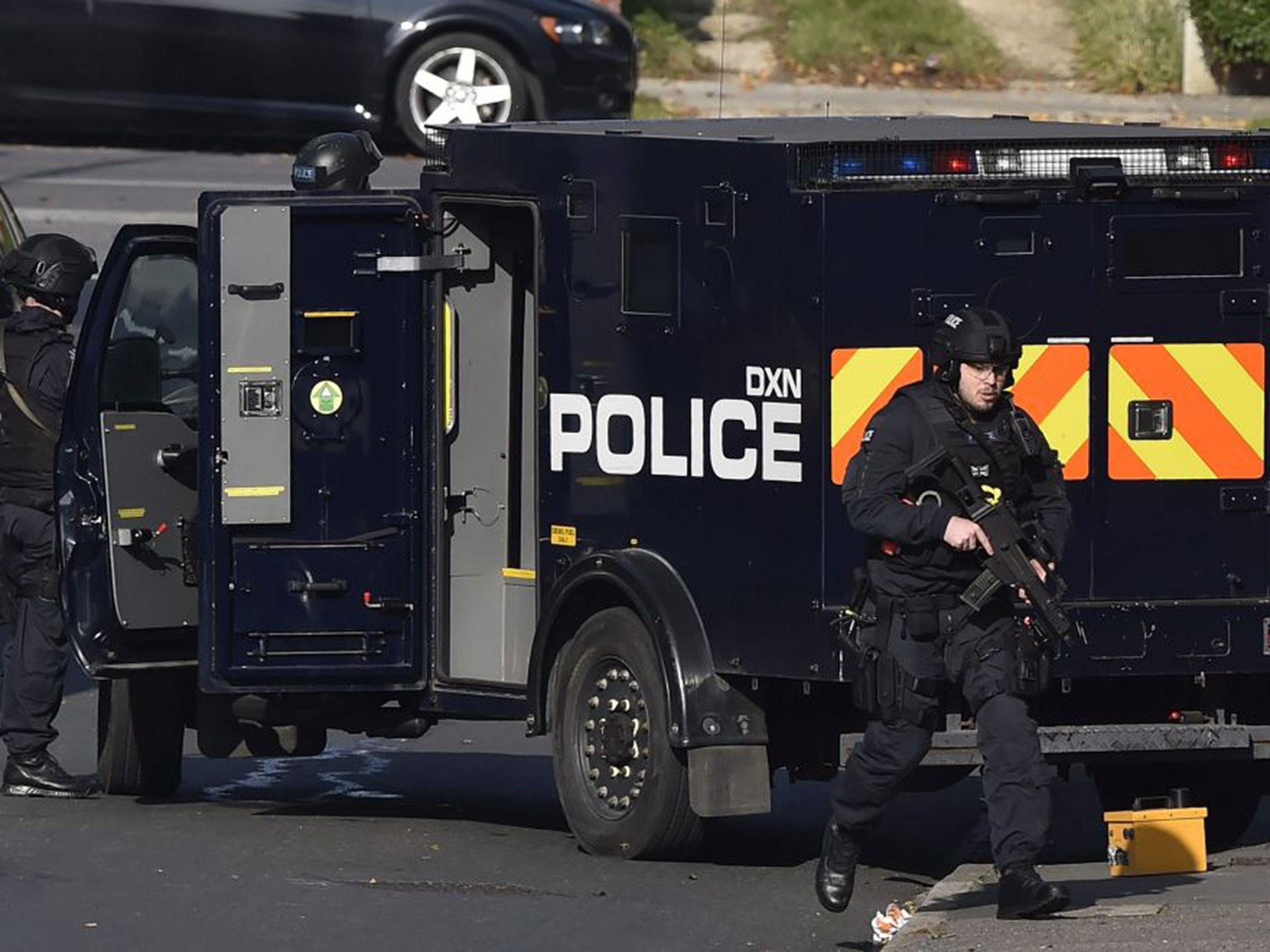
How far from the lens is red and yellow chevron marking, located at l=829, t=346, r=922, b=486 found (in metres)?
9.09

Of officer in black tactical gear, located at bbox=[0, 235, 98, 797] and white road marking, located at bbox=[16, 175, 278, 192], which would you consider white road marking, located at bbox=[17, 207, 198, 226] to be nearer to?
white road marking, located at bbox=[16, 175, 278, 192]

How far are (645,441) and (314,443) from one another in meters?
1.32

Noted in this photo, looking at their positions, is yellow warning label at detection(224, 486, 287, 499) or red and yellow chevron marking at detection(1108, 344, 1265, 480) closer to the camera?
red and yellow chevron marking at detection(1108, 344, 1265, 480)

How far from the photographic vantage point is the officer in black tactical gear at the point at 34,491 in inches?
438

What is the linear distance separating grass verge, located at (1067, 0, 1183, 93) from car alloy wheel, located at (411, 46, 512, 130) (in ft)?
21.9

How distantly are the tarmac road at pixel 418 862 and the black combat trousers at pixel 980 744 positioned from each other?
491 mm

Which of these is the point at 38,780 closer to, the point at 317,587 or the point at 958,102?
the point at 317,587

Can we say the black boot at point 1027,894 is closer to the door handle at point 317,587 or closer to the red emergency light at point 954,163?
the red emergency light at point 954,163

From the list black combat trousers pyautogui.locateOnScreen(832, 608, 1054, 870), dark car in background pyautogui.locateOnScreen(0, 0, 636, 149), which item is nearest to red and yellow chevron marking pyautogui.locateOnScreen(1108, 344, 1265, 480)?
black combat trousers pyautogui.locateOnScreen(832, 608, 1054, 870)

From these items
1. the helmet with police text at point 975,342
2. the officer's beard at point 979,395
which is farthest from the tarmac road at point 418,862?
the helmet with police text at point 975,342

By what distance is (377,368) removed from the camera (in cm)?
1053

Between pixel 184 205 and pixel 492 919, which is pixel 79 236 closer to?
pixel 184 205

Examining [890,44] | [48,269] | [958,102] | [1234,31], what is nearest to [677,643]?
[48,269]

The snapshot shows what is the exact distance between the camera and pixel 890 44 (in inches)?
1021
